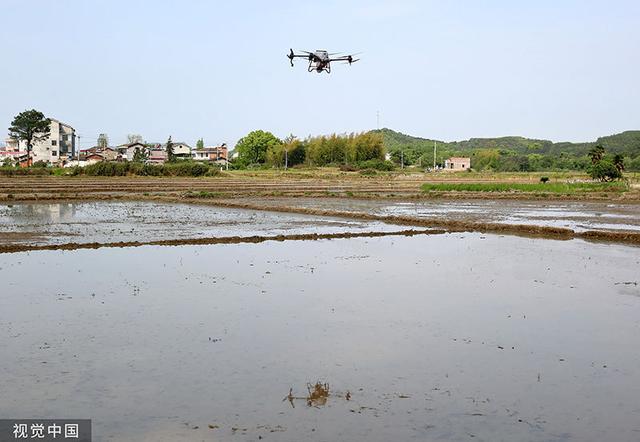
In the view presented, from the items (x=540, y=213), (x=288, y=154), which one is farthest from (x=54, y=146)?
(x=540, y=213)

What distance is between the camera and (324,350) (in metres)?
5.89

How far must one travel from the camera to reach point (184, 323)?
6781mm

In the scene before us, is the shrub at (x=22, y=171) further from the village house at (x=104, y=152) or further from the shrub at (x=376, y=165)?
the shrub at (x=376, y=165)

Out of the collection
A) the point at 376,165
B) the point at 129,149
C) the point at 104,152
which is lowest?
the point at 376,165

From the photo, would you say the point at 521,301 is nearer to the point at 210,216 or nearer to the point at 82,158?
the point at 210,216

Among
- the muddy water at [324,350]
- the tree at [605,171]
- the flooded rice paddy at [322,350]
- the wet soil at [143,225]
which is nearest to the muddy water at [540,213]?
the wet soil at [143,225]

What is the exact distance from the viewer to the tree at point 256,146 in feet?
314

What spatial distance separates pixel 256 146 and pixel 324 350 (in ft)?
299

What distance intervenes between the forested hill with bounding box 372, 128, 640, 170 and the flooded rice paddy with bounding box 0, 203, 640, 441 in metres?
83.1

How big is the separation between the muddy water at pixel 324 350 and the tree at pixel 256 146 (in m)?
85.6

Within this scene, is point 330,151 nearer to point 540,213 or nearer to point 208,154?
point 208,154

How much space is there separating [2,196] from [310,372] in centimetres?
2725

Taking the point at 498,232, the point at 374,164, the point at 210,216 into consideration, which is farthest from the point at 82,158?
the point at 498,232

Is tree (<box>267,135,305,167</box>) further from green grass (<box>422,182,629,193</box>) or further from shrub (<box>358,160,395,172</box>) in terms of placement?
green grass (<box>422,182,629,193</box>)
